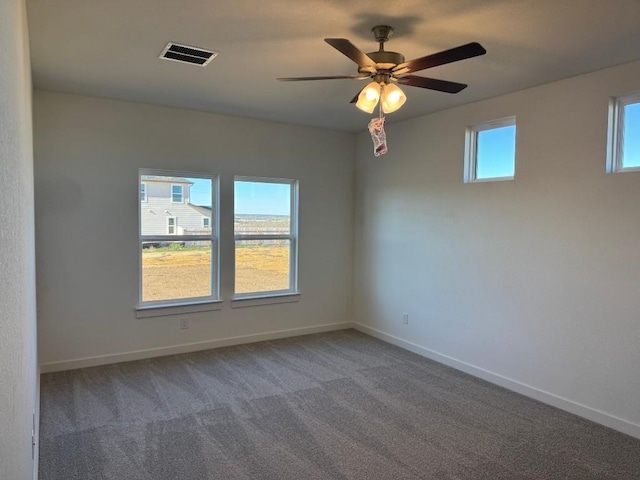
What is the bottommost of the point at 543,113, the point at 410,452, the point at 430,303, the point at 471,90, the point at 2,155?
the point at 410,452

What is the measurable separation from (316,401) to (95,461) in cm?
166

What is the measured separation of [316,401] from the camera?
3.60 meters

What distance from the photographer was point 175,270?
15.7 feet

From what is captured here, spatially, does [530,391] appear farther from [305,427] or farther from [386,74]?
[386,74]

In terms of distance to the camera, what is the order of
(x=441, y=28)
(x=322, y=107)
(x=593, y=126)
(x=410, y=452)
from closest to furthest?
1. (x=441, y=28)
2. (x=410, y=452)
3. (x=593, y=126)
4. (x=322, y=107)

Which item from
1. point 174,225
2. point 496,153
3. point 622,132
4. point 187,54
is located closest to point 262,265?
point 174,225

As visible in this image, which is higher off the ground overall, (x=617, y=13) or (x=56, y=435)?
(x=617, y=13)

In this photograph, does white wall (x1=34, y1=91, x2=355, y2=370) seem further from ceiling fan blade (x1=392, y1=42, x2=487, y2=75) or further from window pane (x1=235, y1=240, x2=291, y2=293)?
ceiling fan blade (x1=392, y1=42, x2=487, y2=75)

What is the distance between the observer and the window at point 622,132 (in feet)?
10.5

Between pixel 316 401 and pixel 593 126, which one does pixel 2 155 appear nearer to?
pixel 316 401

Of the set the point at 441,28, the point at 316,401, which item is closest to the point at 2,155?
the point at 441,28

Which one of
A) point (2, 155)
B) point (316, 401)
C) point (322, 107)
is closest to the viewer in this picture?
point (2, 155)

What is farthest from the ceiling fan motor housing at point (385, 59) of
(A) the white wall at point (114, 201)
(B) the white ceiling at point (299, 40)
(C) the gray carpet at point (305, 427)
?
(A) the white wall at point (114, 201)

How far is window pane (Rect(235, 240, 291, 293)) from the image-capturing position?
204 inches
